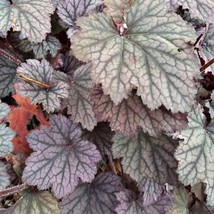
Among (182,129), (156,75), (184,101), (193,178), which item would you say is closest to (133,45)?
(156,75)

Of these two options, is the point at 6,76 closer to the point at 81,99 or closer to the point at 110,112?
the point at 81,99

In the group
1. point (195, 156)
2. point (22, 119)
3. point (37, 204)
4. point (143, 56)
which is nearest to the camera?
point (143, 56)

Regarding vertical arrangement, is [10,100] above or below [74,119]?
above

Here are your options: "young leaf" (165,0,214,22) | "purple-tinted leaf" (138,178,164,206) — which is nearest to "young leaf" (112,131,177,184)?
"purple-tinted leaf" (138,178,164,206)

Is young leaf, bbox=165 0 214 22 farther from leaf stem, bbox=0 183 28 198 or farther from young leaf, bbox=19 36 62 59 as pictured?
leaf stem, bbox=0 183 28 198

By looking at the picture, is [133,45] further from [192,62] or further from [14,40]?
[14,40]

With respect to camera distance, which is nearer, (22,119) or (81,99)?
(81,99)

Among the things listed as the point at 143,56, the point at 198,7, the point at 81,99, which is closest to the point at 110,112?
the point at 143,56
